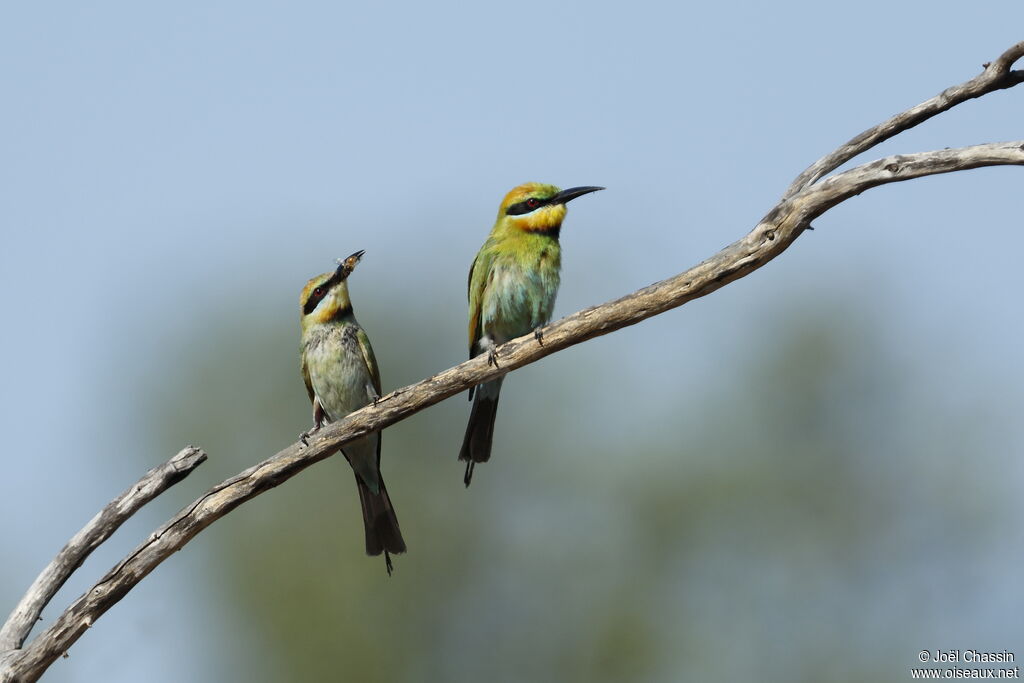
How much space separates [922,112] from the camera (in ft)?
14.4

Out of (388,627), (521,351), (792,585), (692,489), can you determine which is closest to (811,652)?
(792,585)

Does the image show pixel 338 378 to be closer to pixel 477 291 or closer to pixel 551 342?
pixel 477 291

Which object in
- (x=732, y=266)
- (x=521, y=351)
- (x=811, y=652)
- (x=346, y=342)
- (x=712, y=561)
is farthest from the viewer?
(x=712, y=561)

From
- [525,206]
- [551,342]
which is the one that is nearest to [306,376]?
[525,206]

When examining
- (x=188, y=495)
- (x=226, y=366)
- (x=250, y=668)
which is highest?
(x=226, y=366)

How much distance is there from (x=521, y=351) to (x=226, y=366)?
7.88 m

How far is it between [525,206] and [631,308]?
1868 mm

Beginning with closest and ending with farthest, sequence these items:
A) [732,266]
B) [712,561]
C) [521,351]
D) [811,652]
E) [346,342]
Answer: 1. [732,266]
2. [521,351]
3. [346,342]
4. [811,652]
5. [712,561]

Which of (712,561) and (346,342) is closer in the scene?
(346,342)

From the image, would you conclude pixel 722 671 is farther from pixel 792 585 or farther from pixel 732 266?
pixel 732 266

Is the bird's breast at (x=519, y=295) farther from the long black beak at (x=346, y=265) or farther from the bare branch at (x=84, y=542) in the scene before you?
the bare branch at (x=84, y=542)

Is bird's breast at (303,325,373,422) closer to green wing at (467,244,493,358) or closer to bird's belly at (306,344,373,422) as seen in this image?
bird's belly at (306,344,373,422)

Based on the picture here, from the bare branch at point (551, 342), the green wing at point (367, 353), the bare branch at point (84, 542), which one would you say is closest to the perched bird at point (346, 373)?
the green wing at point (367, 353)

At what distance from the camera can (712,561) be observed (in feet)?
39.2
